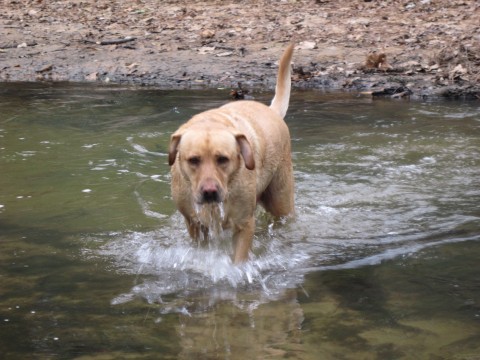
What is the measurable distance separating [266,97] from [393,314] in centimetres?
734

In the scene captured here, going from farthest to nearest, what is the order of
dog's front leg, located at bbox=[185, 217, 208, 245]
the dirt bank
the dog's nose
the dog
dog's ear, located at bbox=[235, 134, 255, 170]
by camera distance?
1. the dirt bank
2. dog's front leg, located at bbox=[185, 217, 208, 245]
3. dog's ear, located at bbox=[235, 134, 255, 170]
4. the dog
5. the dog's nose

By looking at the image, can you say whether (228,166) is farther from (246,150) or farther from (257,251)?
(257,251)

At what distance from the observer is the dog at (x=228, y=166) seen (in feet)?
17.7

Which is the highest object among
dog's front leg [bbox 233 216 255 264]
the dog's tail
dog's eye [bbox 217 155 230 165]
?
the dog's tail

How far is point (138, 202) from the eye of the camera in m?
7.70

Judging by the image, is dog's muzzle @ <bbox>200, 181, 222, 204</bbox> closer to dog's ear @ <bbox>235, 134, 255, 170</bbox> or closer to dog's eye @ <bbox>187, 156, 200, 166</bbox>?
dog's eye @ <bbox>187, 156, 200, 166</bbox>

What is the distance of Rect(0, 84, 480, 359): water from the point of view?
189 inches

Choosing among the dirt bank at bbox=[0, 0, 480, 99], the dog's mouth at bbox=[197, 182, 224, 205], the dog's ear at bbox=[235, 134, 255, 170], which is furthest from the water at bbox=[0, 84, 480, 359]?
the dirt bank at bbox=[0, 0, 480, 99]

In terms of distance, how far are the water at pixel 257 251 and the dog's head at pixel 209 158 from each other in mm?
701

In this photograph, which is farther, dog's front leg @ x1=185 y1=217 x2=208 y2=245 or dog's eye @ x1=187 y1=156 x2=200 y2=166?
dog's front leg @ x1=185 y1=217 x2=208 y2=245

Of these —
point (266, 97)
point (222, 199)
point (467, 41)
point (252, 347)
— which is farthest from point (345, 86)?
point (252, 347)

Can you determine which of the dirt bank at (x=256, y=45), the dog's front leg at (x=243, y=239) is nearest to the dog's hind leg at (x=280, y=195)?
the dog's front leg at (x=243, y=239)

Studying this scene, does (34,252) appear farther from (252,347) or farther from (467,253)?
(467,253)

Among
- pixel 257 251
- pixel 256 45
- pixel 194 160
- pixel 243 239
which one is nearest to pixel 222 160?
pixel 194 160
